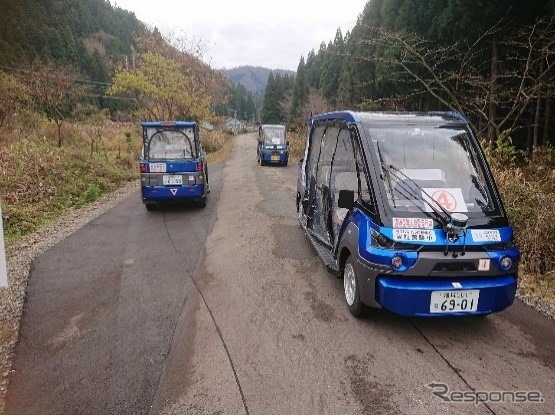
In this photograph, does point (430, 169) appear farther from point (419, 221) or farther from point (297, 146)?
point (297, 146)

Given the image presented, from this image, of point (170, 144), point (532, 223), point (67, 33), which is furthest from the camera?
point (67, 33)

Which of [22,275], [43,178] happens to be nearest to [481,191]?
[22,275]

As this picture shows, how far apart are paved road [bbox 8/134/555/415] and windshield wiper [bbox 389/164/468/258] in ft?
3.39

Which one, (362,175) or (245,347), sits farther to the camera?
(362,175)

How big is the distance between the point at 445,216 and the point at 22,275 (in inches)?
217

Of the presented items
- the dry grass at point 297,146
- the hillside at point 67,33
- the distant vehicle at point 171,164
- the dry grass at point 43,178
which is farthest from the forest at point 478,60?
the hillside at point 67,33

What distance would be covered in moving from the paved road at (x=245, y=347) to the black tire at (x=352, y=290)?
0.41ft

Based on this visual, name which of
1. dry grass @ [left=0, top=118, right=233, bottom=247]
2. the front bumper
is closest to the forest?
the front bumper

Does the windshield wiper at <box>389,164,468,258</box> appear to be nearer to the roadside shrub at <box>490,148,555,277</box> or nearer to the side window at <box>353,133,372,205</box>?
the side window at <box>353,133,372,205</box>

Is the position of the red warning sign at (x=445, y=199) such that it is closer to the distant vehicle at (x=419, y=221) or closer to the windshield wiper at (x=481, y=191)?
the distant vehicle at (x=419, y=221)

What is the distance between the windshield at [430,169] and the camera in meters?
3.95

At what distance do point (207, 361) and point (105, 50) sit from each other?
7465cm

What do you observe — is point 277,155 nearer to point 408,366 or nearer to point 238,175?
point 238,175

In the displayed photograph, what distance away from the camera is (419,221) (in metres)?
3.74
